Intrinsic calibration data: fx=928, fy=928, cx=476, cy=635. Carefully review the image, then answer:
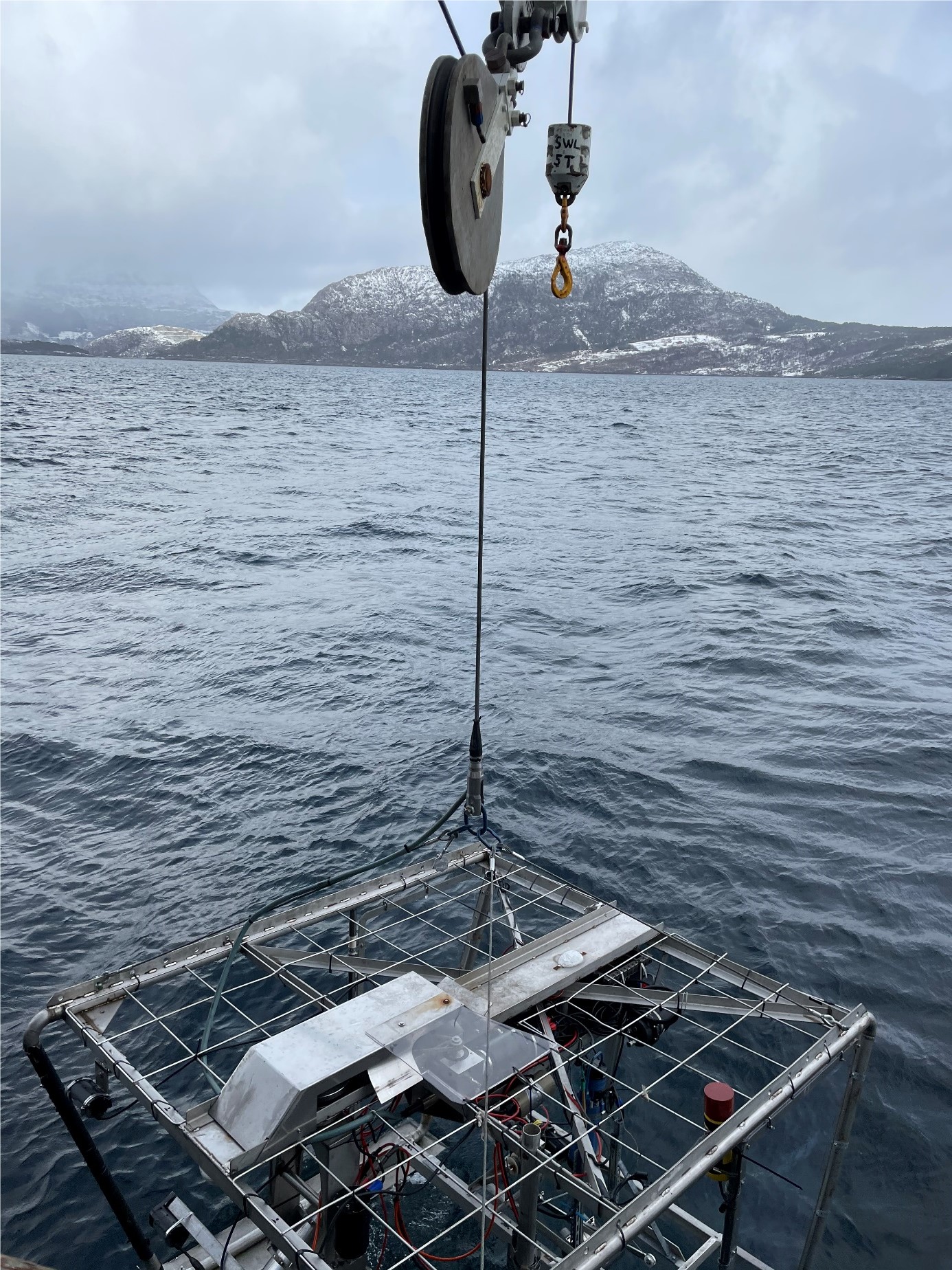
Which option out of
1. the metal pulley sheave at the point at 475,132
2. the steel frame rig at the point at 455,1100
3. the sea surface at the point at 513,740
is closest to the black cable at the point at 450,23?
the metal pulley sheave at the point at 475,132

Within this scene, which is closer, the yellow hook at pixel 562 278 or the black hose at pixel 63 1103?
the black hose at pixel 63 1103

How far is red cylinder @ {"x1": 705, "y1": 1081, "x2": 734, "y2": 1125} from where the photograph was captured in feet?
24.3

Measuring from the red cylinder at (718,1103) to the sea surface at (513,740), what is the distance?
4.42m

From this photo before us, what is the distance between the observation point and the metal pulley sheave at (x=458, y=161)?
255 inches

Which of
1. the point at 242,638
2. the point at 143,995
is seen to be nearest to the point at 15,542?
the point at 242,638

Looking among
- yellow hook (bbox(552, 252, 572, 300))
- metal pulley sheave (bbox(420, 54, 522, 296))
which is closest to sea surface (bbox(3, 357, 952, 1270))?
yellow hook (bbox(552, 252, 572, 300))

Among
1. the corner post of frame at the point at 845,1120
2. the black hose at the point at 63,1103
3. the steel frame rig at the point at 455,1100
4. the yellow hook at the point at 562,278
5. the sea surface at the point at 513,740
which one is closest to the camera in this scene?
the steel frame rig at the point at 455,1100

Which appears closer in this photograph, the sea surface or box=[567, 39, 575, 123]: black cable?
box=[567, 39, 575, 123]: black cable

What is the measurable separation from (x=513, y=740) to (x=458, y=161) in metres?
18.6

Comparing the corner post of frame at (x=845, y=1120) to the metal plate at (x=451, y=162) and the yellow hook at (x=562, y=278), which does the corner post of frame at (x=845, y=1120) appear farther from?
the yellow hook at (x=562, y=278)

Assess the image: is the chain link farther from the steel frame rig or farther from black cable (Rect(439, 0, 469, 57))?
the steel frame rig

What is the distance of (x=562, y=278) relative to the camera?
9758mm

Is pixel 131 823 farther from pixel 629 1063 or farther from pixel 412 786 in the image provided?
pixel 629 1063

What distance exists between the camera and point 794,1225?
429 inches
